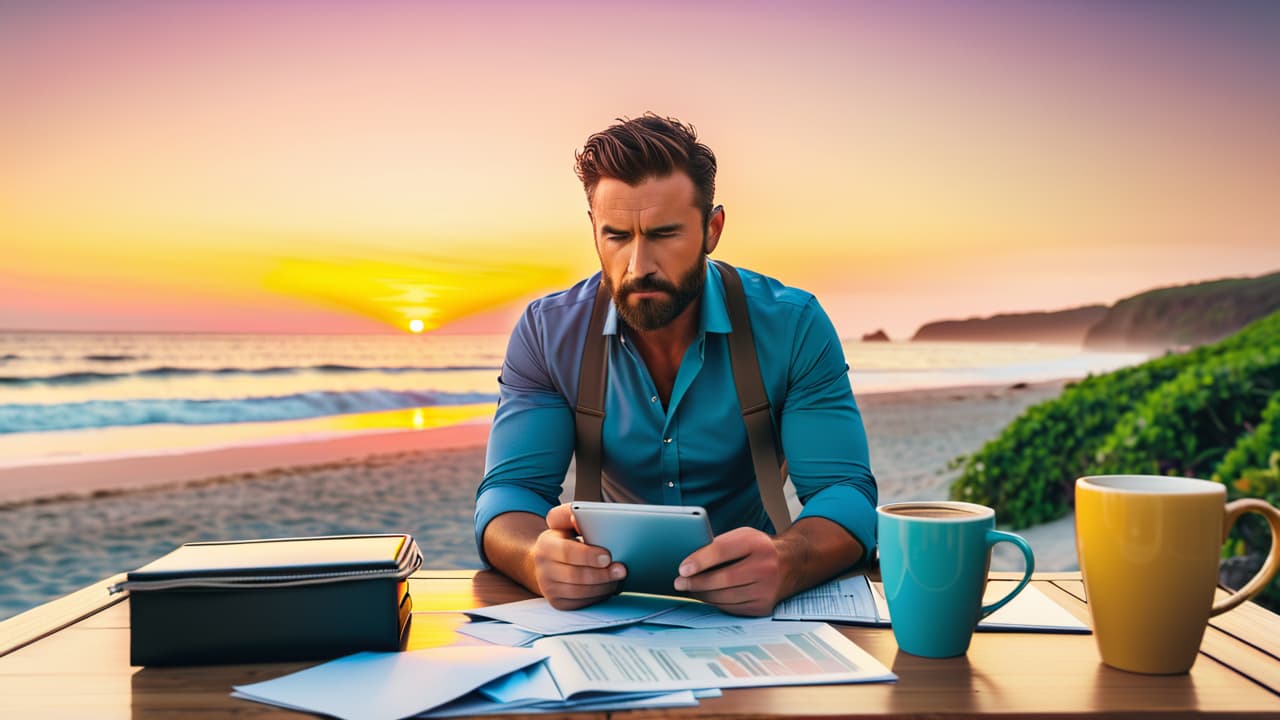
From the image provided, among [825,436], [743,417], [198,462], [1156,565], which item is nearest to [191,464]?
[198,462]

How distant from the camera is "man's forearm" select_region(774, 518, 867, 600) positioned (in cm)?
136

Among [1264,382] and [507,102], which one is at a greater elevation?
[507,102]

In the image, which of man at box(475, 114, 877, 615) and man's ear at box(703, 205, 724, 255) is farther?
man's ear at box(703, 205, 724, 255)

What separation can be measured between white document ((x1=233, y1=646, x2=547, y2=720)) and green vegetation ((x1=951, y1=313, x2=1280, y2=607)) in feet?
9.29

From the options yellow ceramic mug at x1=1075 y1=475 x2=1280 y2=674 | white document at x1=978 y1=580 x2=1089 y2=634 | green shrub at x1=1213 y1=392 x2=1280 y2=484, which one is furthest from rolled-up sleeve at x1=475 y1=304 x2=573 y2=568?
green shrub at x1=1213 y1=392 x2=1280 y2=484

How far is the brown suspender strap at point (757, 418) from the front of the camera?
204 cm

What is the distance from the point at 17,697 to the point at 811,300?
5.76 feet

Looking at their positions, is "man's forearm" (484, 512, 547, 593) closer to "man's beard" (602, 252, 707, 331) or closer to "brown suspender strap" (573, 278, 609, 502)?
"brown suspender strap" (573, 278, 609, 502)

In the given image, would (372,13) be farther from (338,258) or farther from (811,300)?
(338,258)

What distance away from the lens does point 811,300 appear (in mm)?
2154

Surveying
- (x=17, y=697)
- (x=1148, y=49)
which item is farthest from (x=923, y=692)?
(x=1148, y=49)

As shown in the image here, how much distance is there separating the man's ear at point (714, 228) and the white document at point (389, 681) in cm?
130

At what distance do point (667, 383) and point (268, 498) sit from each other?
580cm

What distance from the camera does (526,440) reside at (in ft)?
6.38
